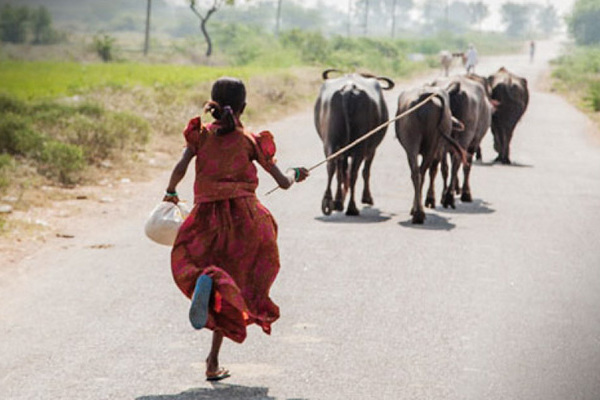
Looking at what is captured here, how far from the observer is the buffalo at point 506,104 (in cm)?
1688

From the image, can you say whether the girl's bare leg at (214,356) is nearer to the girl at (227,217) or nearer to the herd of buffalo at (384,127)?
the girl at (227,217)

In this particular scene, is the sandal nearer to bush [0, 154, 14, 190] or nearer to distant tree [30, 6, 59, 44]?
bush [0, 154, 14, 190]

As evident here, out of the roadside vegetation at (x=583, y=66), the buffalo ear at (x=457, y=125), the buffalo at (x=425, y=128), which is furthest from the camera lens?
the roadside vegetation at (x=583, y=66)

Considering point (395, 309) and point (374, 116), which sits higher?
point (374, 116)

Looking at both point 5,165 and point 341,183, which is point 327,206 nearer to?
point 341,183

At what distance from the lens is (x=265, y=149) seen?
18.8ft

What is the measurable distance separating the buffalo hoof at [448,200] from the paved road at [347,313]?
189 millimetres

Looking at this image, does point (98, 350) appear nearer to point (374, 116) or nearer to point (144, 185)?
point (374, 116)

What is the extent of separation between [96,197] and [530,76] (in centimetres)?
4820

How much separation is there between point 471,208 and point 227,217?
732cm

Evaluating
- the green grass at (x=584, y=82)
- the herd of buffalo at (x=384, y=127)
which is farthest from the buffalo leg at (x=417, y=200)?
the green grass at (x=584, y=82)

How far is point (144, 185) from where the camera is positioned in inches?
554

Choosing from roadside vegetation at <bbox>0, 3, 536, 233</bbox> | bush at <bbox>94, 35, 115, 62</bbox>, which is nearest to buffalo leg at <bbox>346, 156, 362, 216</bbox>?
roadside vegetation at <bbox>0, 3, 536, 233</bbox>

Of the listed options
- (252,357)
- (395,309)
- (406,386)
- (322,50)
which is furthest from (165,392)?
(322,50)
